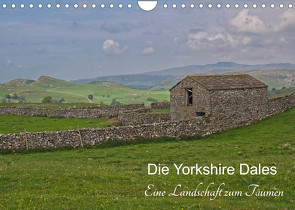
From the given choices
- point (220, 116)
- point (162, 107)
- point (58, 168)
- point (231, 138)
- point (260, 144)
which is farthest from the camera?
point (162, 107)

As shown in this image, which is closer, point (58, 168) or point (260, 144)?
point (58, 168)

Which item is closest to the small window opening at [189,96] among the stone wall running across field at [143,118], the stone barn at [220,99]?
the stone barn at [220,99]

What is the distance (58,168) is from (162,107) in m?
42.5

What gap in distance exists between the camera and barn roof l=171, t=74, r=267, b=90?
39.2m

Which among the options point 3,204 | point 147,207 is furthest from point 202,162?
point 3,204

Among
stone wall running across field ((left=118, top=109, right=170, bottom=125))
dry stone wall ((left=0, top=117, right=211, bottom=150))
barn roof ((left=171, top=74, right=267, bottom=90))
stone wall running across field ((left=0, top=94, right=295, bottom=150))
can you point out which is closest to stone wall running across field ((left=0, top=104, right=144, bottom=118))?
stone wall running across field ((left=118, top=109, right=170, bottom=125))

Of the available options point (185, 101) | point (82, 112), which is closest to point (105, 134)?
point (185, 101)

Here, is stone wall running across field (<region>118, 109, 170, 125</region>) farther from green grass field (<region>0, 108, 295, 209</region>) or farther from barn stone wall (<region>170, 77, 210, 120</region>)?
green grass field (<region>0, 108, 295, 209</region>)

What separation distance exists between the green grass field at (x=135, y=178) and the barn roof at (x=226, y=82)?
9.14m

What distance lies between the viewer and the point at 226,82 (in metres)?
40.9

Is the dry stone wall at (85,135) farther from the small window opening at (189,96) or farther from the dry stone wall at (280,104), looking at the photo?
the dry stone wall at (280,104)

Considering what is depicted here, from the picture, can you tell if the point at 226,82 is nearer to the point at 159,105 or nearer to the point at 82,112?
the point at 159,105

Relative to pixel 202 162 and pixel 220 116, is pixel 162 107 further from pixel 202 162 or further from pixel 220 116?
pixel 202 162

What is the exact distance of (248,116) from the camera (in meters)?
41.3
